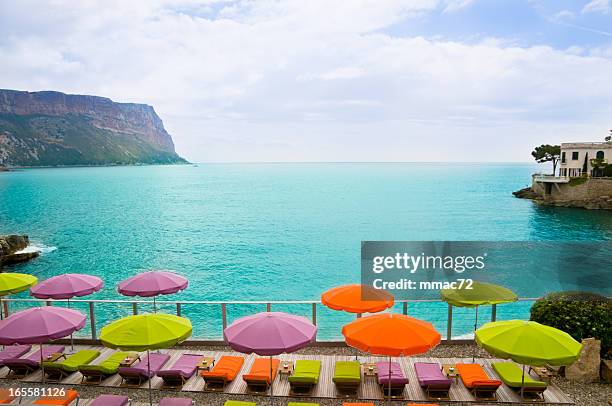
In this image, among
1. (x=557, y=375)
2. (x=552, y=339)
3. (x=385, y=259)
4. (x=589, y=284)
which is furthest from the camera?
(x=589, y=284)

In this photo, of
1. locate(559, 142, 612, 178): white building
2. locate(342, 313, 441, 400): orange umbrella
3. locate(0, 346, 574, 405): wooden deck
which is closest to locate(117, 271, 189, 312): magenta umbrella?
locate(0, 346, 574, 405): wooden deck

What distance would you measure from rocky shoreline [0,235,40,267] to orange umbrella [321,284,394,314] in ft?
146

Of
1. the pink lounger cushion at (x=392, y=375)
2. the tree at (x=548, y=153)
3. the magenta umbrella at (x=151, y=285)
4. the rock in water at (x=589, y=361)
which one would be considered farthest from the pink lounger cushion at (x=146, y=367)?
the tree at (x=548, y=153)

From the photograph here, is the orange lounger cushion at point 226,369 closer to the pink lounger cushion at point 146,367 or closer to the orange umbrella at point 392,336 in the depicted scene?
the pink lounger cushion at point 146,367

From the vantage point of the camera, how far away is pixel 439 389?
9.36 m

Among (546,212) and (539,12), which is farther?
(546,212)

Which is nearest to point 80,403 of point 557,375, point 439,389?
point 439,389

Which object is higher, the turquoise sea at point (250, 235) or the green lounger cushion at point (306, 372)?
the green lounger cushion at point (306, 372)

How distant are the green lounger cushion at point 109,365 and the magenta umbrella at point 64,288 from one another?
234cm

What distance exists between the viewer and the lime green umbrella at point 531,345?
754 centimetres

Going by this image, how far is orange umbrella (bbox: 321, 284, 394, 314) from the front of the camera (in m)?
10.8

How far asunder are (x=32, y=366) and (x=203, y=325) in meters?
16.4

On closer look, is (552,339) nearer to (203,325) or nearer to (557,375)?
(557,375)

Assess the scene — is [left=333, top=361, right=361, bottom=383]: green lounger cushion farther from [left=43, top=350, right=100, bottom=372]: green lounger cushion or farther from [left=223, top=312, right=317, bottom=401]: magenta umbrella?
[left=43, top=350, right=100, bottom=372]: green lounger cushion
